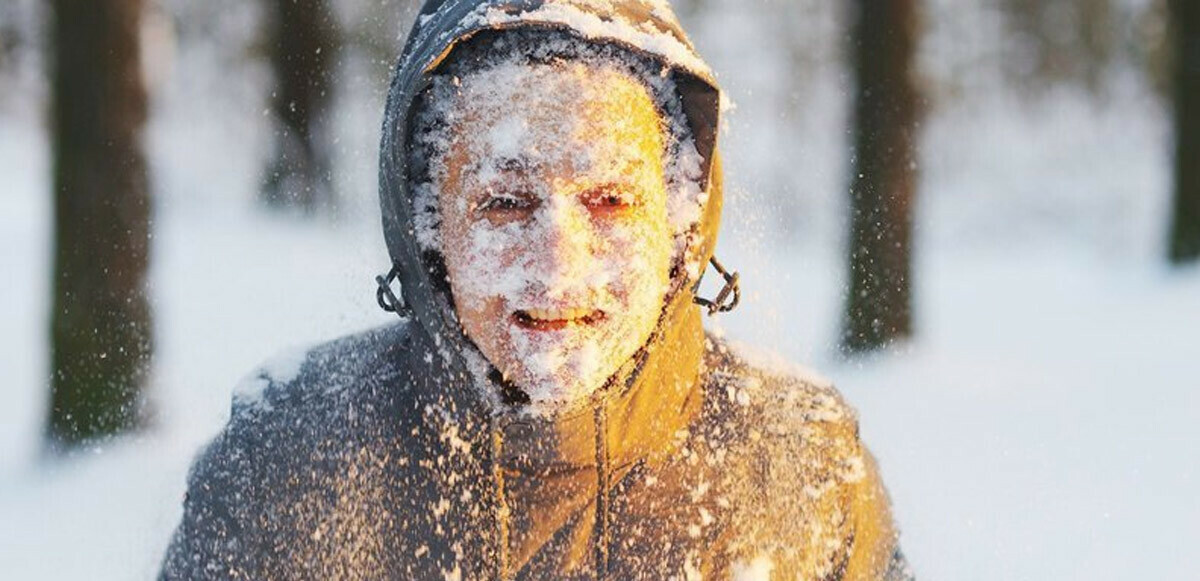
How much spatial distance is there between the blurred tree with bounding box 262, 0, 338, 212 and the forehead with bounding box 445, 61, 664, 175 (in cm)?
774

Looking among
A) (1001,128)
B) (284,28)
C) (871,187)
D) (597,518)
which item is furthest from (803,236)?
(1001,128)

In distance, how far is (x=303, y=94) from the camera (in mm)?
10383

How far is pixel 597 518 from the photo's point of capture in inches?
74.3

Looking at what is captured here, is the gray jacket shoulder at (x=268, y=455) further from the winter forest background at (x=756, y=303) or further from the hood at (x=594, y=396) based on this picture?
the winter forest background at (x=756, y=303)

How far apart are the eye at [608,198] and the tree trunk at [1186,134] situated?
7.16m

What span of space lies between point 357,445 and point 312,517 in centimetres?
12

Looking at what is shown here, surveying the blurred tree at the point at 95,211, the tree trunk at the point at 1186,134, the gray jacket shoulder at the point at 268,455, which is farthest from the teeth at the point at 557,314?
the tree trunk at the point at 1186,134

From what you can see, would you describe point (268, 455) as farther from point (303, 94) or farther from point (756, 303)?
point (303, 94)

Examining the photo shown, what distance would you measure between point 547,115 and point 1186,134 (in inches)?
284

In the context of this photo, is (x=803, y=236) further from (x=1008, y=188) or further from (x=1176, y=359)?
(x=1008, y=188)

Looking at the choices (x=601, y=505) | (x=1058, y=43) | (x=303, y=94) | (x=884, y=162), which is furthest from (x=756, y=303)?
(x=1058, y=43)

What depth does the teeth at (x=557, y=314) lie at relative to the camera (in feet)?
5.57

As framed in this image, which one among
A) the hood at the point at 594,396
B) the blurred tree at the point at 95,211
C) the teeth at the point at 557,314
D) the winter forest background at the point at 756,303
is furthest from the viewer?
the blurred tree at the point at 95,211

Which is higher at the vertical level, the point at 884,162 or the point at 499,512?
the point at 499,512
